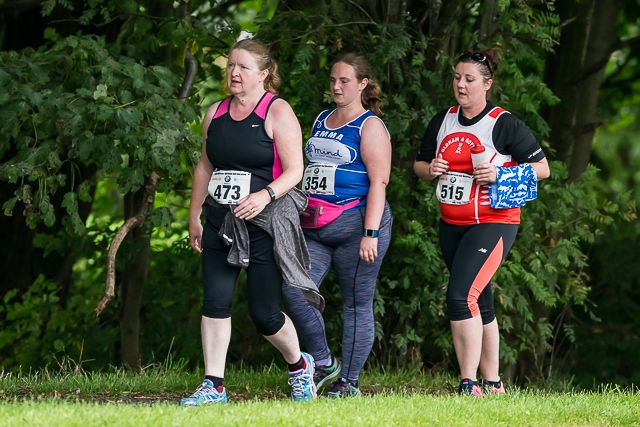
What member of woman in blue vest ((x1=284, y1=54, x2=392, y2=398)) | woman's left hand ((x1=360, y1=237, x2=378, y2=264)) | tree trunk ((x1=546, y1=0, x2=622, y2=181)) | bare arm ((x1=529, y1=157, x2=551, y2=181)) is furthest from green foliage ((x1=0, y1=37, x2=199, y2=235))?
tree trunk ((x1=546, y1=0, x2=622, y2=181))

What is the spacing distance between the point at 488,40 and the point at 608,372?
6795mm

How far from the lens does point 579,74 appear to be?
10.8 metres

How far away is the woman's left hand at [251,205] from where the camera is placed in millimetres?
5262

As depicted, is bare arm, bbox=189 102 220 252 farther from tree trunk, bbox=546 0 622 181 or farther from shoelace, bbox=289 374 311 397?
tree trunk, bbox=546 0 622 181

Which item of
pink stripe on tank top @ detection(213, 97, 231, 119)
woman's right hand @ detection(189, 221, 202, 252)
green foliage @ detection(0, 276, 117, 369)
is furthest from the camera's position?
green foliage @ detection(0, 276, 117, 369)

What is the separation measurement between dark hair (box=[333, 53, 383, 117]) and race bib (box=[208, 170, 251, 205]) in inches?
44.4

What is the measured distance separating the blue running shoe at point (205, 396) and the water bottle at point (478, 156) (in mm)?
2017

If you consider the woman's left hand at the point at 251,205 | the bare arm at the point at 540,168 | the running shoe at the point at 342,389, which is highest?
the bare arm at the point at 540,168

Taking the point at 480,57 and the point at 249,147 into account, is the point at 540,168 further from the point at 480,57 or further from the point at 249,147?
the point at 249,147

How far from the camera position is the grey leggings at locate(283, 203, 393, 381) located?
19.9 feet

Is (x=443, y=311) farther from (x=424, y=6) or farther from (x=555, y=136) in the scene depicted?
(x=555, y=136)

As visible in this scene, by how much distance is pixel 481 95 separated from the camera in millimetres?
6020

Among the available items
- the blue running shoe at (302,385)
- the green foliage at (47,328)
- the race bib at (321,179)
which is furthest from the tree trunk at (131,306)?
the blue running shoe at (302,385)

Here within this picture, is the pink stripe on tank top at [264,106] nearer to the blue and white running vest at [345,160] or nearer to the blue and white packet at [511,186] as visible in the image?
the blue and white running vest at [345,160]
